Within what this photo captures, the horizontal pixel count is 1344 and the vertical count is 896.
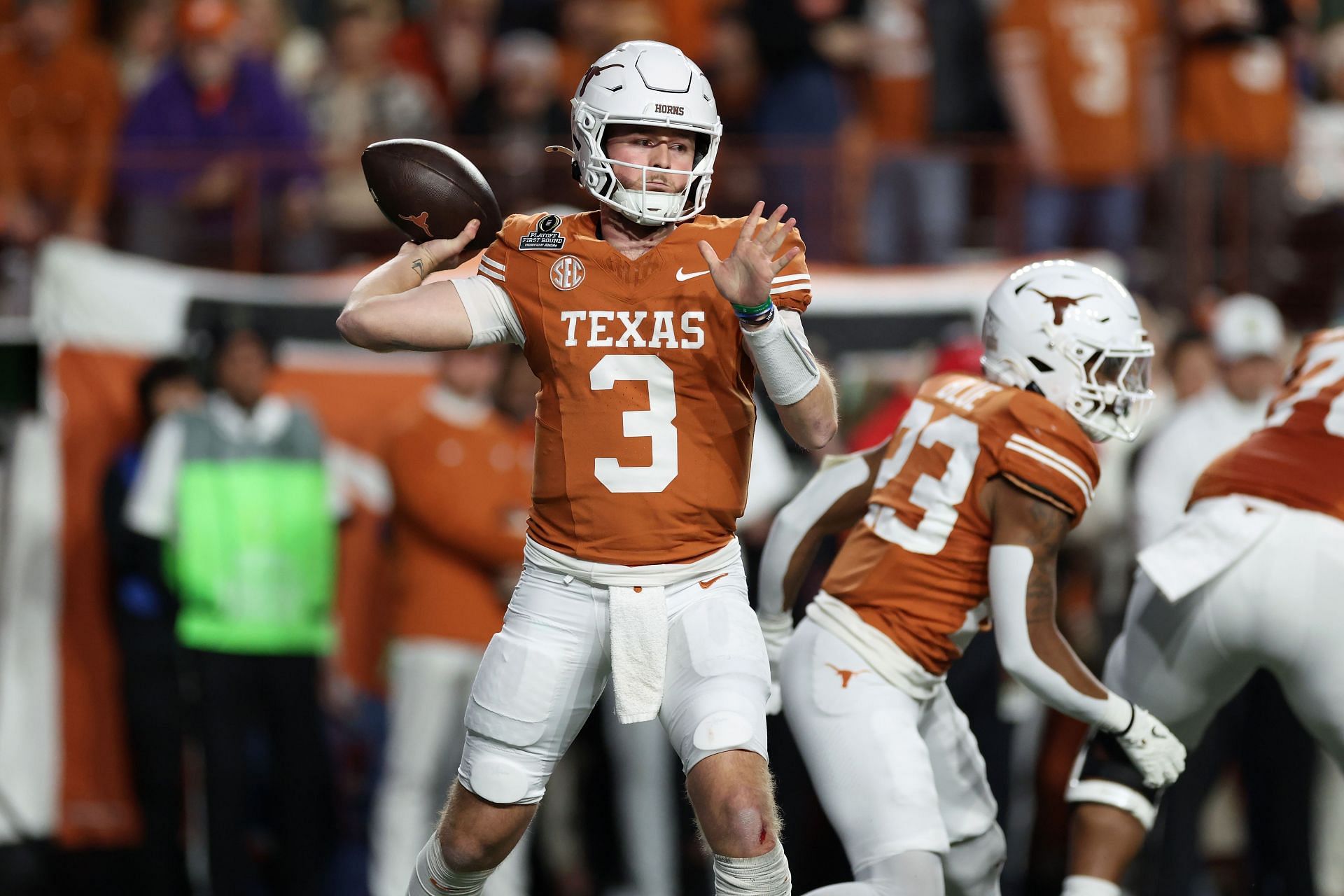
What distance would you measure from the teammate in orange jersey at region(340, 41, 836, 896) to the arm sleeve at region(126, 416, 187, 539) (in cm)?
294

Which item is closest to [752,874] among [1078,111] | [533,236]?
[533,236]

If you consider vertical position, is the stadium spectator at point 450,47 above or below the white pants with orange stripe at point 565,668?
above

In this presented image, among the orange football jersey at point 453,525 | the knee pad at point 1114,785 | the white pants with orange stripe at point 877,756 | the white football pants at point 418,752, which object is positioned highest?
the white pants with orange stripe at point 877,756

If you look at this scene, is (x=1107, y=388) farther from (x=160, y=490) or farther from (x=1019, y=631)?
(x=160, y=490)

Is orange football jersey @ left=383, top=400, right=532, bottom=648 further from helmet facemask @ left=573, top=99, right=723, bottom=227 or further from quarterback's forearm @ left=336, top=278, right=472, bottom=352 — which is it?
helmet facemask @ left=573, top=99, right=723, bottom=227

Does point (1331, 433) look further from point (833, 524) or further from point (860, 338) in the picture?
point (860, 338)

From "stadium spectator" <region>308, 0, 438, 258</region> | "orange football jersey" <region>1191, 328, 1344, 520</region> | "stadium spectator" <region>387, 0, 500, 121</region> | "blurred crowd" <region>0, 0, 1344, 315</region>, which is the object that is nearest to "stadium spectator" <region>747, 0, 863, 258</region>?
"blurred crowd" <region>0, 0, 1344, 315</region>

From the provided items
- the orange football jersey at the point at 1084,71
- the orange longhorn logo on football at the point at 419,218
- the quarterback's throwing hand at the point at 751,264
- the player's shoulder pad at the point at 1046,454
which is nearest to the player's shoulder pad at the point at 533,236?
the orange longhorn logo on football at the point at 419,218

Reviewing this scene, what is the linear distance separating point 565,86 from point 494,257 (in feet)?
15.7

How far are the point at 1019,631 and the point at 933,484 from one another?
41 cm

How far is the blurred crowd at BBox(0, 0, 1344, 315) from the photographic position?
314 inches

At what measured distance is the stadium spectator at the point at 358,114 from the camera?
8117mm

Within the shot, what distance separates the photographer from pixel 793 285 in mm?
3898

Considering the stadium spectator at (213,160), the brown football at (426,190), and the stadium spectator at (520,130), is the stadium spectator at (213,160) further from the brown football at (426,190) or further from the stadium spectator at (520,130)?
the brown football at (426,190)
